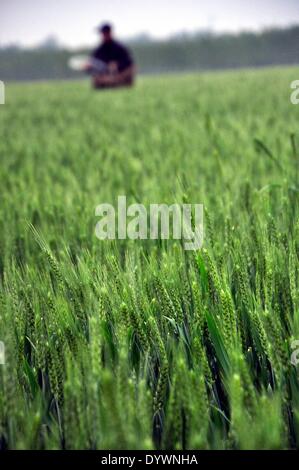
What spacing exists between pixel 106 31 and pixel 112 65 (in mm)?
761

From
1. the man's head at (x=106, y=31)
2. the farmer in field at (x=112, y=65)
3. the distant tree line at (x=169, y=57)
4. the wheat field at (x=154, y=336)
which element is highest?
the distant tree line at (x=169, y=57)

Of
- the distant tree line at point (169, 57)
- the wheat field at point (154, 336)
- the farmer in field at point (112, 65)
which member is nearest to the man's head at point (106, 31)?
the farmer in field at point (112, 65)

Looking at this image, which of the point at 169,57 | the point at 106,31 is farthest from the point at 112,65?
the point at 169,57

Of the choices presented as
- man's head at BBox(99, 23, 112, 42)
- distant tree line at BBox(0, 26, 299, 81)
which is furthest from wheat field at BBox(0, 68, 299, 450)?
distant tree line at BBox(0, 26, 299, 81)

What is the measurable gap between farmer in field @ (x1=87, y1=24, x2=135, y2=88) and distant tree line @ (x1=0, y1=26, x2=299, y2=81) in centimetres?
1824

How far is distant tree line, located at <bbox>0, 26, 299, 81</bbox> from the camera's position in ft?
102

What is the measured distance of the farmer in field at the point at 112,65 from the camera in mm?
12656

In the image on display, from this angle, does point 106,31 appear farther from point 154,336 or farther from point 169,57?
point 169,57

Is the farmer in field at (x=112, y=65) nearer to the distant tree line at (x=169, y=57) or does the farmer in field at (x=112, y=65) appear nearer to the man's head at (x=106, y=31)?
the man's head at (x=106, y=31)

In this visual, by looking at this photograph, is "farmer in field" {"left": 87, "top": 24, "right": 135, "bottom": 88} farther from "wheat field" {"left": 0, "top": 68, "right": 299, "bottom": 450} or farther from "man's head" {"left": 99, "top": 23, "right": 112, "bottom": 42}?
"wheat field" {"left": 0, "top": 68, "right": 299, "bottom": 450}

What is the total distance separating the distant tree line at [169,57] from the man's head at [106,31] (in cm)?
1841

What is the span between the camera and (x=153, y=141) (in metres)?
3.73
